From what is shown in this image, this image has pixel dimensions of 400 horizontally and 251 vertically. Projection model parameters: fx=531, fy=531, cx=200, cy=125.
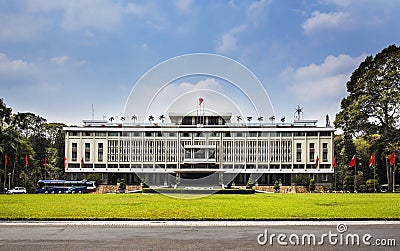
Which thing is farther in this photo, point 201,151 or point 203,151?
point 201,151

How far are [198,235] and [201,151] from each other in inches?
2995

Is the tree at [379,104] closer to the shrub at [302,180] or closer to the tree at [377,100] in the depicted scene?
the tree at [377,100]

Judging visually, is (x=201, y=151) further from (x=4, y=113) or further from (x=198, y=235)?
(x=198, y=235)

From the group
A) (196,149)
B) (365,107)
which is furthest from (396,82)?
(196,149)

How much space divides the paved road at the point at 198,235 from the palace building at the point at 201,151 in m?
69.2

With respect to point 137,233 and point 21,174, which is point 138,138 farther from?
point 137,233

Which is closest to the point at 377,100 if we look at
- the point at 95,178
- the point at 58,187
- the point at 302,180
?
the point at 302,180

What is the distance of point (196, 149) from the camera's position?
91.0m

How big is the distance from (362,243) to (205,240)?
4042mm

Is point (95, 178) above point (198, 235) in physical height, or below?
below

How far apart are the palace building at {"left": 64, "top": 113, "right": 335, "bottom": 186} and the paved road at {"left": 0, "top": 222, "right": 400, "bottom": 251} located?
69.2 metres

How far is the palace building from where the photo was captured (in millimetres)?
88438

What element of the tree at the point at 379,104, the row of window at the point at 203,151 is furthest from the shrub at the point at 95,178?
the tree at the point at 379,104

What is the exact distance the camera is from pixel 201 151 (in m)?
91.4
